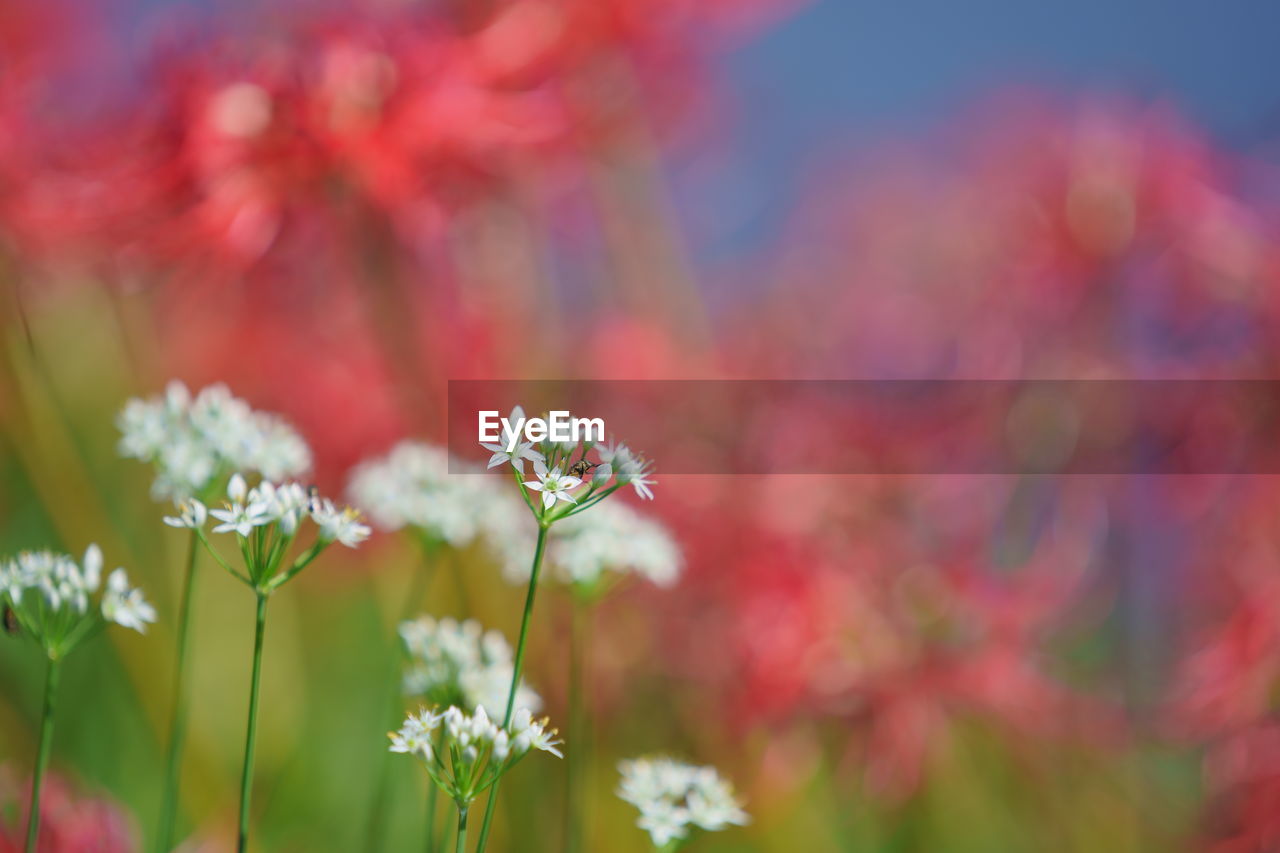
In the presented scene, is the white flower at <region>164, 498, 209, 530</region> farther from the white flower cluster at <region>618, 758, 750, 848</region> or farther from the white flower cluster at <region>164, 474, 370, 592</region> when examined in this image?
the white flower cluster at <region>618, 758, 750, 848</region>

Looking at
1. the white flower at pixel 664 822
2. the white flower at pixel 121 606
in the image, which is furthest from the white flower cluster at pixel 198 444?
the white flower at pixel 664 822

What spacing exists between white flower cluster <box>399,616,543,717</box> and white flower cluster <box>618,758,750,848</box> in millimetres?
37

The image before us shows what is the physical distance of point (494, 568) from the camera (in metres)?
0.50

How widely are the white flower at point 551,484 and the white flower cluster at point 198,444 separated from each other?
0.29 ft

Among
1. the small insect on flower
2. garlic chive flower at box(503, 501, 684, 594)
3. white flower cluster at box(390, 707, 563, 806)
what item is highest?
garlic chive flower at box(503, 501, 684, 594)

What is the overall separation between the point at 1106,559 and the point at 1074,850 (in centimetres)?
14

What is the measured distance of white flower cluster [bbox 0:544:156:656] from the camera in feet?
0.71

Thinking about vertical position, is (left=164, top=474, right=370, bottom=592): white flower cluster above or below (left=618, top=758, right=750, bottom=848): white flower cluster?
above

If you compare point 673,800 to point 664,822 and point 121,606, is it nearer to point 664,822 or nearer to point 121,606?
point 664,822

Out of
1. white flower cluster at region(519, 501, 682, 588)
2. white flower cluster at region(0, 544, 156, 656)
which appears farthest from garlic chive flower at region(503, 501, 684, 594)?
white flower cluster at region(0, 544, 156, 656)

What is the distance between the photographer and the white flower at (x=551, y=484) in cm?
19

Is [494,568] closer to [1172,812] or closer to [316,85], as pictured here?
[316,85]

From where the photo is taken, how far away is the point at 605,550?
0.92 feet

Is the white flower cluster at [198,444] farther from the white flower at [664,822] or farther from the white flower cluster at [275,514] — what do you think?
the white flower at [664,822]
